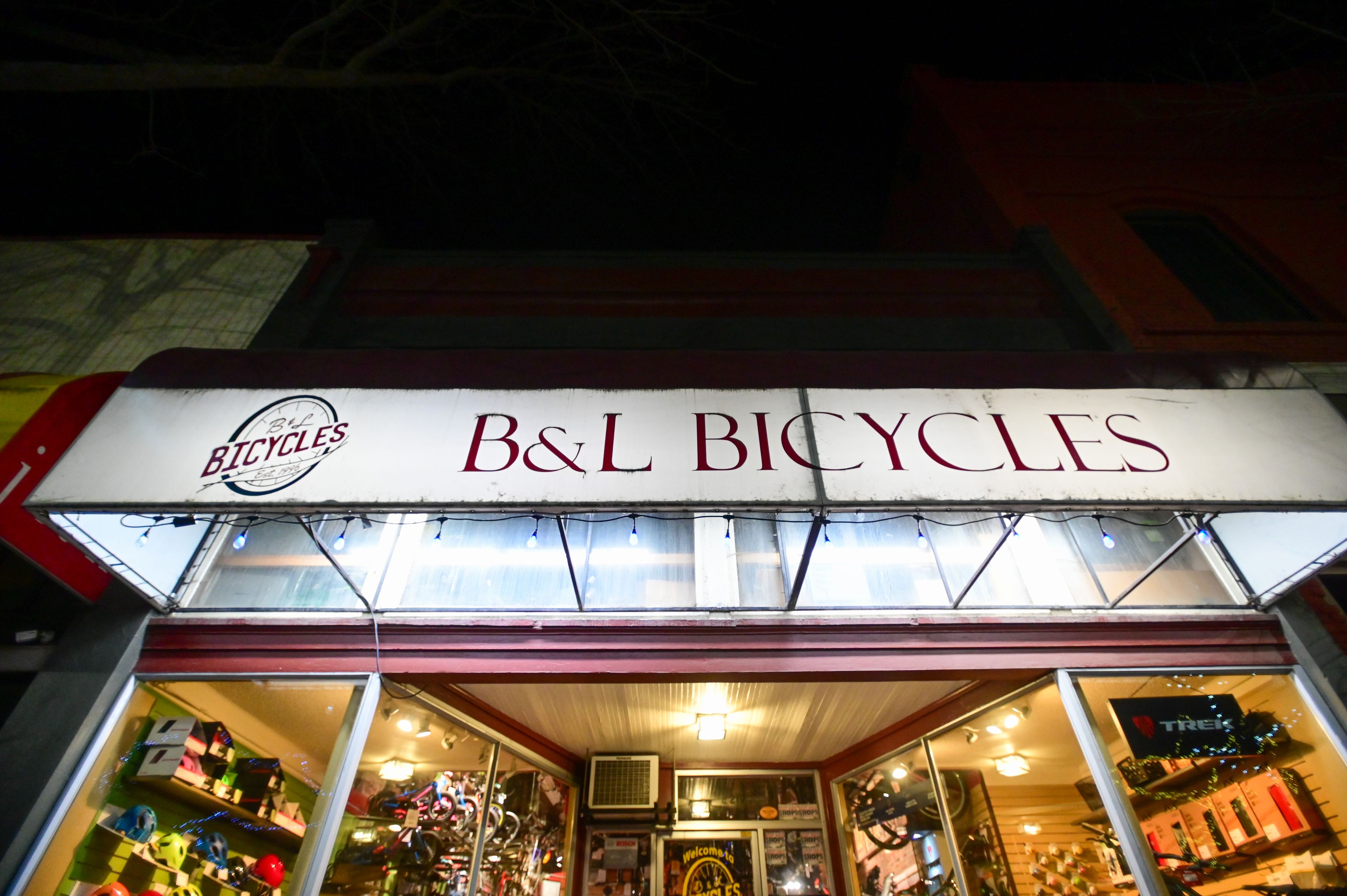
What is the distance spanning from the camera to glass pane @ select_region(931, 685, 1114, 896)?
403 centimetres

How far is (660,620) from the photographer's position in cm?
416

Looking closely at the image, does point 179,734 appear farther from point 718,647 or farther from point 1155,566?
point 1155,566

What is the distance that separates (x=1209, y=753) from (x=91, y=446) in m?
6.51

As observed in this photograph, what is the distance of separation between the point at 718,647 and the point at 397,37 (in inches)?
250

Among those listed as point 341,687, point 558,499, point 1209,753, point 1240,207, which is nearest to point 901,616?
point 1209,753

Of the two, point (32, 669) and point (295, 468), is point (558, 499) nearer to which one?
point (295, 468)

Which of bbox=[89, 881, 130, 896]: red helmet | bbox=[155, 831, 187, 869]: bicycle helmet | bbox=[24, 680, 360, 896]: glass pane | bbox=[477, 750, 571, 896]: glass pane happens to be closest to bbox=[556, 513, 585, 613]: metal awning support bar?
bbox=[24, 680, 360, 896]: glass pane

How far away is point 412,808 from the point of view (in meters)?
4.32

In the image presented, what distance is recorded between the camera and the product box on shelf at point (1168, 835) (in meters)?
3.54

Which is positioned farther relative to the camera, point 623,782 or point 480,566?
point 623,782

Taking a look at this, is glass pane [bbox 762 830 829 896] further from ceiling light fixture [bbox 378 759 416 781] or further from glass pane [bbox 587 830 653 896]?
ceiling light fixture [bbox 378 759 416 781]

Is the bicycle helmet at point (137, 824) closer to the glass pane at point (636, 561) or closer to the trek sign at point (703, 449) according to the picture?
the trek sign at point (703, 449)

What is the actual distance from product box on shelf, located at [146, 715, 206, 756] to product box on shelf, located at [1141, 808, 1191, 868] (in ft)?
18.7

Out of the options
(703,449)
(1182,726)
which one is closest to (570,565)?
(703,449)
